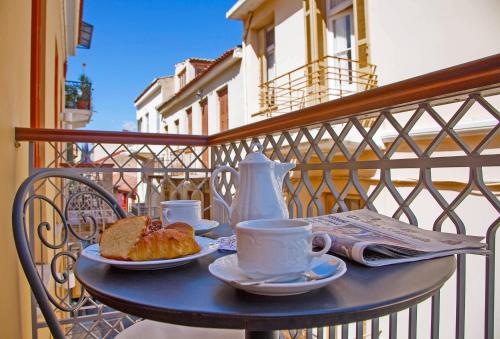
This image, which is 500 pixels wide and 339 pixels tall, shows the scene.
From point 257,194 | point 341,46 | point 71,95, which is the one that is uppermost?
point 341,46

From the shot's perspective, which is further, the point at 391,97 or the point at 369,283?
the point at 391,97

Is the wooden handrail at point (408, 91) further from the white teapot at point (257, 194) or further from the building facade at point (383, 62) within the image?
the white teapot at point (257, 194)

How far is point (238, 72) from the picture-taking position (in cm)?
880

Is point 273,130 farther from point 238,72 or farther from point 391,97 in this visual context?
point 238,72

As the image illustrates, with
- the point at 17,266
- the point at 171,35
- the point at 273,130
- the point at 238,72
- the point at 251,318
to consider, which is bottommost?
the point at 17,266

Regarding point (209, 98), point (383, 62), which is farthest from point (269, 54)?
point (383, 62)

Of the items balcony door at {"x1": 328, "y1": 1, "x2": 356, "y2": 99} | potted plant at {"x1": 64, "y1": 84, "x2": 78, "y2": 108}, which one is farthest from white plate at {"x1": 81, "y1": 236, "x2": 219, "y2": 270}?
potted plant at {"x1": 64, "y1": 84, "x2": 78, "y2": 108}

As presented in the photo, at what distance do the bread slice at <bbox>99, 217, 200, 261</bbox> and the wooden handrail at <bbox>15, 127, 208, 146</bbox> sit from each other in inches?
44.9

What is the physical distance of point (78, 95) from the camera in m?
7.49

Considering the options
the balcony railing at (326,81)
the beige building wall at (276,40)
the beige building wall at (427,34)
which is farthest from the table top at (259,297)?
the beige building wall at (276,40)

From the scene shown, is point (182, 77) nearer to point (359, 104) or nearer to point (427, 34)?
point (427, 34)

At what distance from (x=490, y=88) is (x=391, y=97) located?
246 millimetres

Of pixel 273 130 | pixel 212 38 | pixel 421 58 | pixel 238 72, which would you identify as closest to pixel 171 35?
pixel 212 38

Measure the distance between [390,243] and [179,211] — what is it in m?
0.53
